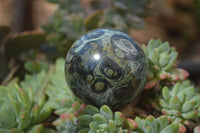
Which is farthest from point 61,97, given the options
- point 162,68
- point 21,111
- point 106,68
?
point 162,68

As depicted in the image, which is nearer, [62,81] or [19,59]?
[62,81]

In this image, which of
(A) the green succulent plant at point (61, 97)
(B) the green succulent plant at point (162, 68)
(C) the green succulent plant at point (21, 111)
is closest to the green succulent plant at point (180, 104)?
(B) the green succulent plant at point (162, 68)

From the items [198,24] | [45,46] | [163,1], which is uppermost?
[163,1]

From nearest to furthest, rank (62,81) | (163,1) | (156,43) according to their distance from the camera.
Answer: (156,43) < (62,81) < (163,1)

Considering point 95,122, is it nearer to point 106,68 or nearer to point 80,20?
point 106,68

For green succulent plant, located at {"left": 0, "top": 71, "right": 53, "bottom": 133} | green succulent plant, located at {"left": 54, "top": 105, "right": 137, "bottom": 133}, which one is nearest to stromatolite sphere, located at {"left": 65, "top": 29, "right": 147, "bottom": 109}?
green succulent plant, located at {"left": 54, "top": 105, "right": 137, "bottom": 133}

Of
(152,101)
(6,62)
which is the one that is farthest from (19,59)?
(152,101)

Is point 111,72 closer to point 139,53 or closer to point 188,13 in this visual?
point 139,53
